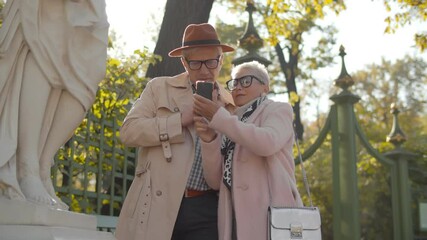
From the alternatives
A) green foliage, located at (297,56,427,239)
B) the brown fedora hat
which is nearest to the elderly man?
the brown fedora hat

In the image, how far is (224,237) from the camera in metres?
3.29

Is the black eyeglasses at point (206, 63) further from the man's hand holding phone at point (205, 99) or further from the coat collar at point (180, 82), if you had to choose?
the man's hand holding phone at point (205, 99)

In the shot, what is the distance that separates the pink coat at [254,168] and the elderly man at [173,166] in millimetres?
125

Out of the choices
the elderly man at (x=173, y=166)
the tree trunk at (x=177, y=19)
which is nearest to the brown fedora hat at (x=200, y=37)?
the elderly man at (x=173, y=166)

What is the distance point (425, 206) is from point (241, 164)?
6.02 metres

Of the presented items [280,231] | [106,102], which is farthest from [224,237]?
[106,102]

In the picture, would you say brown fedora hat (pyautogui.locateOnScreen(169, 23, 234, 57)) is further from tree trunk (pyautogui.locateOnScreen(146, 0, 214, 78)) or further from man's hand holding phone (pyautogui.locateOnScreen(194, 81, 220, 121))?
tree trunk (pyautogui.locateOnScreen(146, 0, 214, 78))

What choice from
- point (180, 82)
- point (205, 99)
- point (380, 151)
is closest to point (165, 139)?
point (205, 99)

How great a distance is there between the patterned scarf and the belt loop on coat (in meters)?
0.29

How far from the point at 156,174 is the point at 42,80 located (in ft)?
2.57

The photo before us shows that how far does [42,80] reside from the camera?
3174 millimetres

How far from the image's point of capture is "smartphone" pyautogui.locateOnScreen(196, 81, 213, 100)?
3.35m

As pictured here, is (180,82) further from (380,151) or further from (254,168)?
(380,151)

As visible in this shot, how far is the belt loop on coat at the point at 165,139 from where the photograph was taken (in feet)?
11.5
